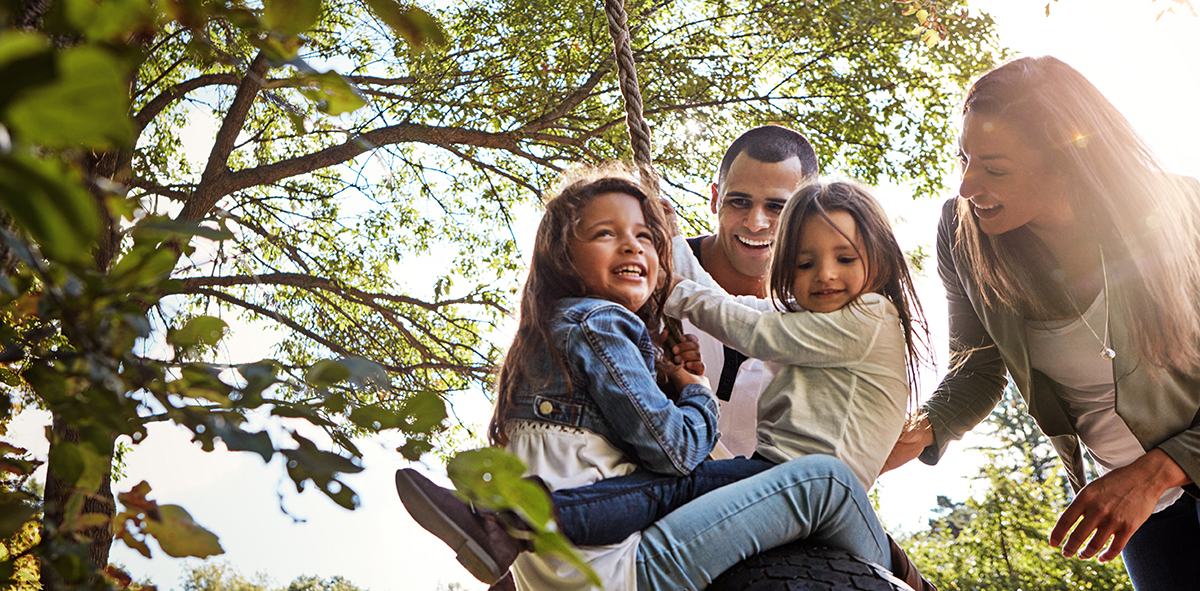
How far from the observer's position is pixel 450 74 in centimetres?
827

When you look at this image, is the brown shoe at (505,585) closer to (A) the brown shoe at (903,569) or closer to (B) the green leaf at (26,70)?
(A) the brown shoe at (903,569)

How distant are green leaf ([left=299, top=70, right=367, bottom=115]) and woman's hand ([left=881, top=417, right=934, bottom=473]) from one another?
2004 mm

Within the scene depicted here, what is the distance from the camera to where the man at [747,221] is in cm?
263

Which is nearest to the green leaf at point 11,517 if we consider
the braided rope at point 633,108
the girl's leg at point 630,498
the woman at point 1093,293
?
the girl's leg at point 630,498

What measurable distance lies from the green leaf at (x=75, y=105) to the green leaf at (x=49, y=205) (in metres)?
0.01

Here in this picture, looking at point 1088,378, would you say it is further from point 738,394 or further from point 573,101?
point 573,101

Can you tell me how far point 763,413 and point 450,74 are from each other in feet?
22.1

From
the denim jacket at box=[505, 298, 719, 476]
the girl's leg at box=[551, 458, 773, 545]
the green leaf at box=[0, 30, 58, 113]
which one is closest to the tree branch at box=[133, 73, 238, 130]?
the denim jacket at box=[505, 298, 719, 476]

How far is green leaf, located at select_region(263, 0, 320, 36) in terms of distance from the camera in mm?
595

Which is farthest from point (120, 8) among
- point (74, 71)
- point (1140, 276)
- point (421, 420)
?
point (1140, 276)

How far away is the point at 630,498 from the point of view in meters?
1.80

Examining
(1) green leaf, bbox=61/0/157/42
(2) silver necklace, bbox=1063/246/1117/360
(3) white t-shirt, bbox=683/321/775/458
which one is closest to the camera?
(1) green leaf, bbox=61/0/157/42

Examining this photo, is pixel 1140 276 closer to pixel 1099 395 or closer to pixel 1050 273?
pixel 1050 273

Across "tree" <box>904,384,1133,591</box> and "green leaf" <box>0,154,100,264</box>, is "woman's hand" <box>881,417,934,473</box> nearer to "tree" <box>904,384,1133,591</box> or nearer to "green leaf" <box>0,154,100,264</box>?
"green leaf" <box>0,154,100,264</box>
